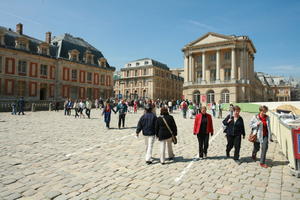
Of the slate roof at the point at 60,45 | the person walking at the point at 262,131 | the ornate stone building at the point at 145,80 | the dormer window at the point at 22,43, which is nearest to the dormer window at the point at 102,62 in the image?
the slate roof at the point at 60,45

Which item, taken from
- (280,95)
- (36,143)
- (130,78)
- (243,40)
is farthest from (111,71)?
(280,95)

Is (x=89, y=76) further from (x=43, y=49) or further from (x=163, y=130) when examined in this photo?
(x=163, y=130)

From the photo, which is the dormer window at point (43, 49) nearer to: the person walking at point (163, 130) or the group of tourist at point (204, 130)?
the group of tourist at point (204, 130)

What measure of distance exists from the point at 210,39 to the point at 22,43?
127 feet

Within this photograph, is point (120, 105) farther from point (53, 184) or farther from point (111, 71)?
point (111, 71)

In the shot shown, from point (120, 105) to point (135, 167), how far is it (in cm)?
740

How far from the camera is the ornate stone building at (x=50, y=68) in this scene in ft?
94.2

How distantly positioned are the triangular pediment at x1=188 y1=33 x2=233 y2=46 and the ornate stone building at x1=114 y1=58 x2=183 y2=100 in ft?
54.6

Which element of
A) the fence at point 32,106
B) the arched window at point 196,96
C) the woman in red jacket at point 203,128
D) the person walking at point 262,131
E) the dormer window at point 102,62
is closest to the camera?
the person walking at point 262,131

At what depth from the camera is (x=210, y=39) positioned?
49656 millimetres

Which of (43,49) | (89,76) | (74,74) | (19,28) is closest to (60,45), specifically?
(43,49)

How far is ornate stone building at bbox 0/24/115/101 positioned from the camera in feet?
94.2

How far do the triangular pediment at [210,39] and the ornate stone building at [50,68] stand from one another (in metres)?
22.3

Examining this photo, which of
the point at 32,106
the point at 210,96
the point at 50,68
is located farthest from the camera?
the point at 210,96
